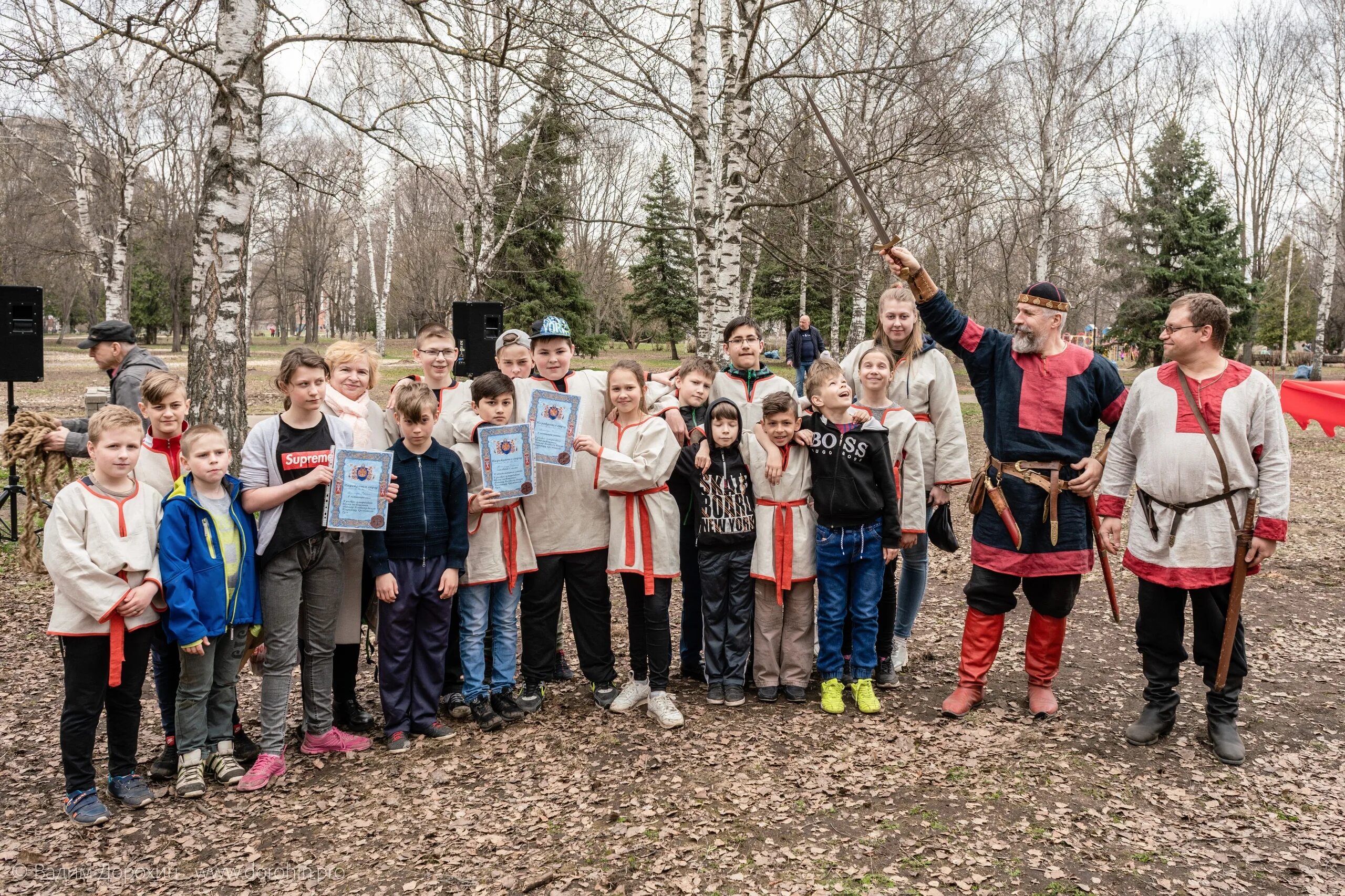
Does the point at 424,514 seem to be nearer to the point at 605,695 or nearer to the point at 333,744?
the point at 333,744

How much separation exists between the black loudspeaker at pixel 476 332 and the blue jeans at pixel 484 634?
5739 mm

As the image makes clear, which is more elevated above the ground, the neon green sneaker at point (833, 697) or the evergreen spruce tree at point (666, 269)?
the evergreen spruce tree at point (666, 269)

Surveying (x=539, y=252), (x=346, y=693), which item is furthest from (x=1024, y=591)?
(x=539, y=252)

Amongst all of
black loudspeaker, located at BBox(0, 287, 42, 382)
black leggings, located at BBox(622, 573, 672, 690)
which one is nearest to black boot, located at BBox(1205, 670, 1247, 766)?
black leggings, located at BBox(622, 573, 672, 690)

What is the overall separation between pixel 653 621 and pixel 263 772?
2066 millimetres

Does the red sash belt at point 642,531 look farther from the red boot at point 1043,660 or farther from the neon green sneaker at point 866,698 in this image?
the red boot at point 1043,660

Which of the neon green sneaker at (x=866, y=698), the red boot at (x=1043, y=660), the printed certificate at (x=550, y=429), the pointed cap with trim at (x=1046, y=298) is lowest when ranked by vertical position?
the neon green sneaker at (x=866, y=698)

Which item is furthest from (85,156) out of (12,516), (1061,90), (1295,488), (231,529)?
(1295,488)

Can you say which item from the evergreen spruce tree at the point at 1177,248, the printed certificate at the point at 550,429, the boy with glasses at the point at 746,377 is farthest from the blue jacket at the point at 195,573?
the evergreen spruce tree at the point at 1177,248

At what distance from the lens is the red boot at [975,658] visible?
4691 mm

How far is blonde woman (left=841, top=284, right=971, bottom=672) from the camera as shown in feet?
16.3

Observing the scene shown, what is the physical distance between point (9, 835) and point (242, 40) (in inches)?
243

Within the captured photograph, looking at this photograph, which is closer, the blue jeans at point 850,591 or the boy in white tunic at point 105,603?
the boy in white tunic at point 105,603

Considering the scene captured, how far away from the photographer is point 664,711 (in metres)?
4.60
